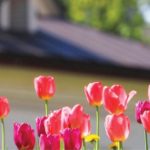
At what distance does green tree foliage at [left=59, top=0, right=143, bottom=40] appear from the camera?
19.9 metres

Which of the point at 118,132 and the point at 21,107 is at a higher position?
the point at 21,107

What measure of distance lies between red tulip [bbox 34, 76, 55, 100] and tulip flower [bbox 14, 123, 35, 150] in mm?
169

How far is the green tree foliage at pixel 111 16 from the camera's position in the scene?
19.9 metres

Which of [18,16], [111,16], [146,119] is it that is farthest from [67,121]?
[111,16]

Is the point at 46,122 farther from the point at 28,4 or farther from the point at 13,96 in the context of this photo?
the point at 28,4

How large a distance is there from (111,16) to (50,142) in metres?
19.5

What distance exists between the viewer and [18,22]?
24.9ft

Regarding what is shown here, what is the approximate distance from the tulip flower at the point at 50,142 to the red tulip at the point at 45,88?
0.82ft

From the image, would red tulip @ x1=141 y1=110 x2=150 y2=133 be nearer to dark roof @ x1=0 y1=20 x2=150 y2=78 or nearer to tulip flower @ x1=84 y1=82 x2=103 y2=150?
tulip flower @ x1=84 y1=82 x2=103 y2=150

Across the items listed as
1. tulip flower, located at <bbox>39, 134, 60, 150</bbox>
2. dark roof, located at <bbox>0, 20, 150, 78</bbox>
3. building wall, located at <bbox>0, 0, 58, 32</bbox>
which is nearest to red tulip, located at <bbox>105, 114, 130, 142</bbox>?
tulip flower, located at <bbox>39, 134, 60, 150</bbox>

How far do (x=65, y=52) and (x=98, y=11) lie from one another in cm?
1458

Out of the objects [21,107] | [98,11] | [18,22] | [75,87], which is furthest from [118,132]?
[98,11]

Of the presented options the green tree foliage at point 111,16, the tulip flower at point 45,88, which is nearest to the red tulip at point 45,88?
the tulip flower at point 45,88

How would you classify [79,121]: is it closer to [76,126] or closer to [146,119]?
[76,126]
